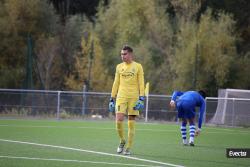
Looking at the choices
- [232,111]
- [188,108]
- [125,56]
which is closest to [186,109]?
[188,108]

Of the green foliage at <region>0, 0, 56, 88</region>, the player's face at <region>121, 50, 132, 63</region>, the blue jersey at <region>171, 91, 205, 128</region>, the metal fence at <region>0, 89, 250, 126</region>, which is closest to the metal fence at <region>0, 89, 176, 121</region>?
the metal fence at <region>0, 89, 250, 126</region>

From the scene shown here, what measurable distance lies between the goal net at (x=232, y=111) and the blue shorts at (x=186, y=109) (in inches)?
491

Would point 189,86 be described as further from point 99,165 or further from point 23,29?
point 99,165

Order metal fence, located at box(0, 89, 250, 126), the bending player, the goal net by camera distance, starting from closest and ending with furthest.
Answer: the bending player < the goal net < metal fence, located at box(0, 89, 250, 126)

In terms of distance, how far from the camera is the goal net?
3048 cm

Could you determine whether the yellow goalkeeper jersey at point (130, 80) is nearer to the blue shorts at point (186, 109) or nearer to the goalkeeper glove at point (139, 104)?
the goalkeeper glove at point (139, 104)

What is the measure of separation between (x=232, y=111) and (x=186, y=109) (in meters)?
13.2

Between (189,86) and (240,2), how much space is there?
11570mm

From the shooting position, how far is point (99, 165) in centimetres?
1194

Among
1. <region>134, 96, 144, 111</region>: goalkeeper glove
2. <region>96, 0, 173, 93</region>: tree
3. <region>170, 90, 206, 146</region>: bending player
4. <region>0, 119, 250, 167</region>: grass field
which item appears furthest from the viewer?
<region>96, 0, 173, 93</region>: tree

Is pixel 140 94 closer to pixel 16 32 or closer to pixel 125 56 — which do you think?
pixel 125 56

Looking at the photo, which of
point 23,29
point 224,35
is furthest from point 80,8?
point 224,35

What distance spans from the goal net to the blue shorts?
1247 centimetres

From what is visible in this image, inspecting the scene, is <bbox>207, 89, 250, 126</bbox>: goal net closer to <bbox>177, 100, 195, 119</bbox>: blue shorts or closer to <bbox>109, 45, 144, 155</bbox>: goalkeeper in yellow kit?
<bbox>177, 100, 195, 119</bbox>: blue shorts
